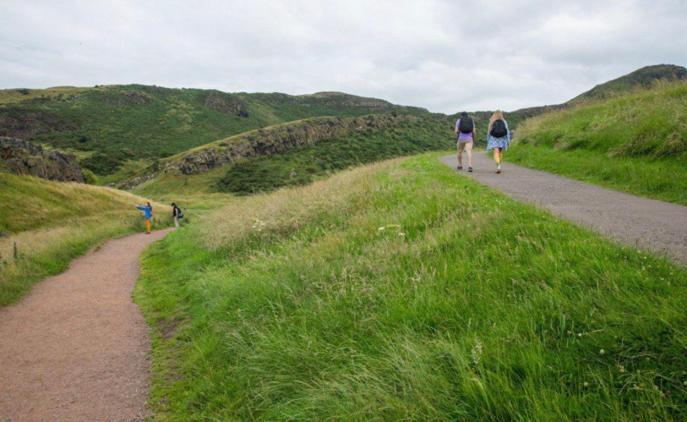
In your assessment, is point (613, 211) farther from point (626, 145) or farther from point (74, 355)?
point (74, 355)

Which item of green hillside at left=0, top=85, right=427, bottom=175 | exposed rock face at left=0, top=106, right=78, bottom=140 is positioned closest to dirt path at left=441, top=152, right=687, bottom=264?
green hillside at left=0, top=85, right=427, bottom=175

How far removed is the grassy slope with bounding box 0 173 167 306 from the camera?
41.5 feet

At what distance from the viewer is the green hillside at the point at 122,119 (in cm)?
10281

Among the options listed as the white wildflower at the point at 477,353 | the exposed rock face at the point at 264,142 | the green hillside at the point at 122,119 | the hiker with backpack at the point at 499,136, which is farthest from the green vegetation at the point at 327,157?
the white wildflower at the point at 477,353

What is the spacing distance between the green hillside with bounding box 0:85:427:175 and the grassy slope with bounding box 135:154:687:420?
96698 mm

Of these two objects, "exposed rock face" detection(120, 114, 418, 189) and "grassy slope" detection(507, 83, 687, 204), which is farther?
"exposed rock face" detection(120, 114, 418, 189)

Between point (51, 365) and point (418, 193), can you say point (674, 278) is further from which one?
point (51, 365)

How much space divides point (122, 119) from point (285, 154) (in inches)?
2718

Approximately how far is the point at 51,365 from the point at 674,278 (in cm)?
828

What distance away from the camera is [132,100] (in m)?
137

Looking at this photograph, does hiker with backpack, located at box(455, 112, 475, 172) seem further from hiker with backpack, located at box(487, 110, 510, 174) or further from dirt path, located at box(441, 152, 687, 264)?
dirt path, located at box(441, 152, 687, 264)

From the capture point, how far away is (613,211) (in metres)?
6.04

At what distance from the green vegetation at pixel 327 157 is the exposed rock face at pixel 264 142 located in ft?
13.8

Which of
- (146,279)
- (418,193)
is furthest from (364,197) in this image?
(146,279)
